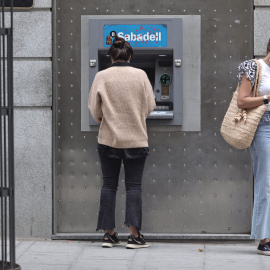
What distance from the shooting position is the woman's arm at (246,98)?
5.48m

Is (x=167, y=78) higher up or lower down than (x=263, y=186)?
higher up

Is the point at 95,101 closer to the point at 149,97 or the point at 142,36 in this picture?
the point at 149,97

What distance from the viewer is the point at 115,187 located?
6.08 metres

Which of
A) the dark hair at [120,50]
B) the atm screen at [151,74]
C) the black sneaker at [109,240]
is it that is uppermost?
the dark hair at [120,50]

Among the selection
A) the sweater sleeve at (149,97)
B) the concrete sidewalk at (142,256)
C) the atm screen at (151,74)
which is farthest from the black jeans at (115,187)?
the atm screen at (151,74)

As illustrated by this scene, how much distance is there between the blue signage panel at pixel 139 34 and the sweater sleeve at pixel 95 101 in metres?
0.61

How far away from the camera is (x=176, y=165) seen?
6445 mm

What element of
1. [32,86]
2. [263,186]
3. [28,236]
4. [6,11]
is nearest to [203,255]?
[263,186]

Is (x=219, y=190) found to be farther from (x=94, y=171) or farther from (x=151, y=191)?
(x=94, y=171)

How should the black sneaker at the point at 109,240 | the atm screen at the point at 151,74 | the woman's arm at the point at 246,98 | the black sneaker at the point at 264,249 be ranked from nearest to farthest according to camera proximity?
the woman's arm at the point at 246,98
the black sneaker at the point at 264,249
the black sneaker at the point at 109,240
the atm screen at the point at 151,74

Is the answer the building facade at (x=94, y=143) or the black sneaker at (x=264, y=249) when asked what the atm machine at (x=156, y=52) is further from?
the black sneaker at (x=264, y=249)

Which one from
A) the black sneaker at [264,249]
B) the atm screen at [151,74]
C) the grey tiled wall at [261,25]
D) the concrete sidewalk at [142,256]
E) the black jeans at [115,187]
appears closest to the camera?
the concrete sidewalk at [142,256]

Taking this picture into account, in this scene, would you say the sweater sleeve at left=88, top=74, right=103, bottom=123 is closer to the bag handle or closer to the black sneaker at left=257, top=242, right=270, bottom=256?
the bag handle

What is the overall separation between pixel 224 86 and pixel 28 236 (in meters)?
2.30
